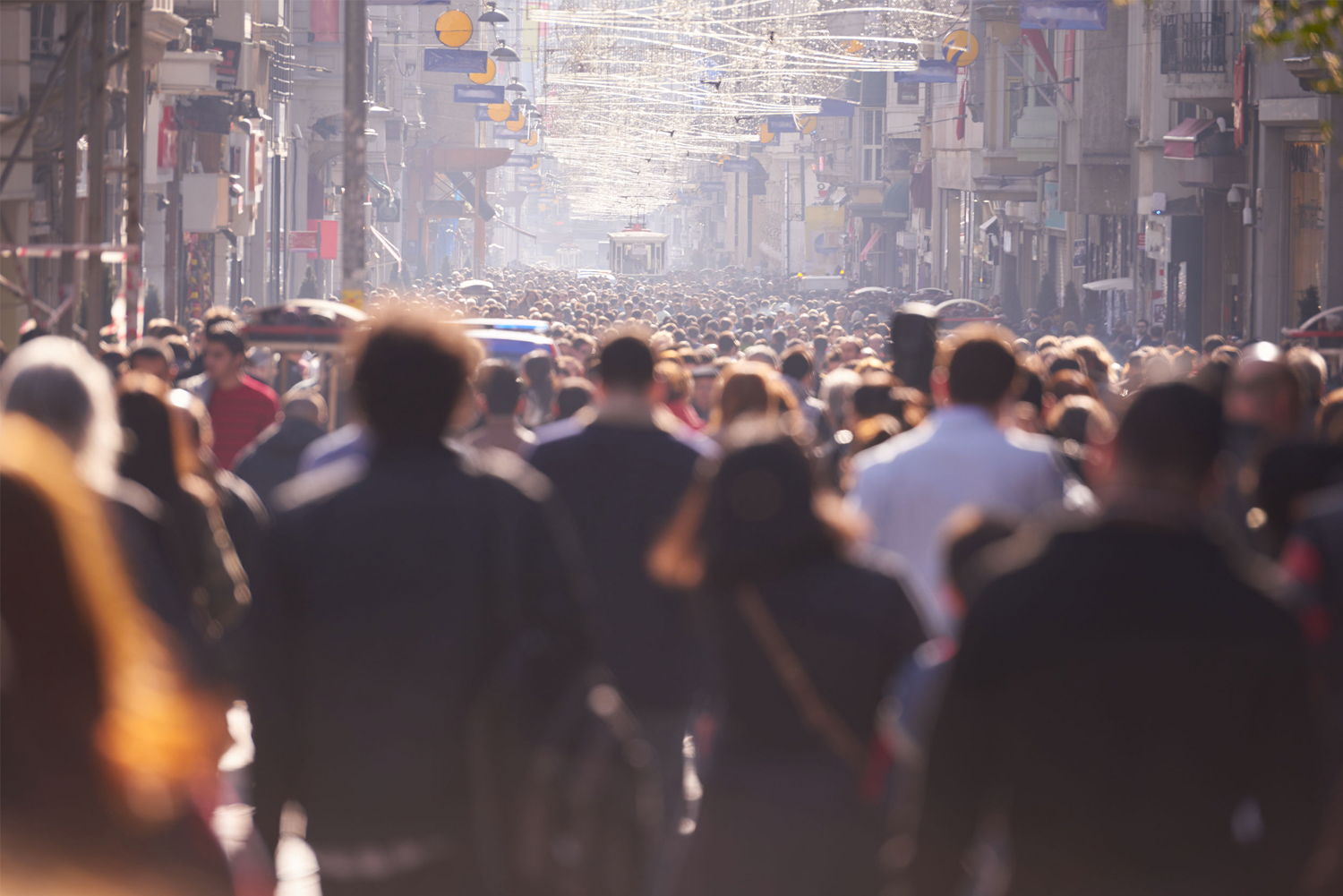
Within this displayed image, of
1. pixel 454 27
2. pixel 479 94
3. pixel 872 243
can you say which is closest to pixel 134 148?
pixel 454 27

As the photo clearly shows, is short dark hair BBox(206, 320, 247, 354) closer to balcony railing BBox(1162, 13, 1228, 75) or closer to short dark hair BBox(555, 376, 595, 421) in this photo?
short dark hair BBox(555, 376, 595, 421)

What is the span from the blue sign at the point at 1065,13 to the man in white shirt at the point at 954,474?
81.8 feet

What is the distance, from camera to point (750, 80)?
252 ft

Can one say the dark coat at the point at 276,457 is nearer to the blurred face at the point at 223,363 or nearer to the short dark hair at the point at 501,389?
the short dark hair at the point at 501,389

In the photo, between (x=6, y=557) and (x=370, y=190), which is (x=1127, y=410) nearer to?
(x=6, y=557)

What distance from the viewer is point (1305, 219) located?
30.1 metres

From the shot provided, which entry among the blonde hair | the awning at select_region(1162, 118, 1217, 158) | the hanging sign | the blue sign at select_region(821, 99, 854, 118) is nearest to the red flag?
the blue sign at select_region(821, 99, 854, 118)

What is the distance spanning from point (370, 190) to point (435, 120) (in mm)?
39027

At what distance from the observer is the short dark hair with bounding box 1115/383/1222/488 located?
3.54 m

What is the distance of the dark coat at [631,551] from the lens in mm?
5723

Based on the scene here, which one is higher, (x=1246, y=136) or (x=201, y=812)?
(x=1246, y=136)

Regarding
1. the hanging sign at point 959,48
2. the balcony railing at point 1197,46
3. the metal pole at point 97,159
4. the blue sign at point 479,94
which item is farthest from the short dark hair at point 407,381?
the blue sign at point 479,94

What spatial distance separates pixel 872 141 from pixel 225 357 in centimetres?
8202

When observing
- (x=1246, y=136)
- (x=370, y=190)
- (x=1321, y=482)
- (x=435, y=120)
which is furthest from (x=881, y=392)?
(x=435, y=120)
